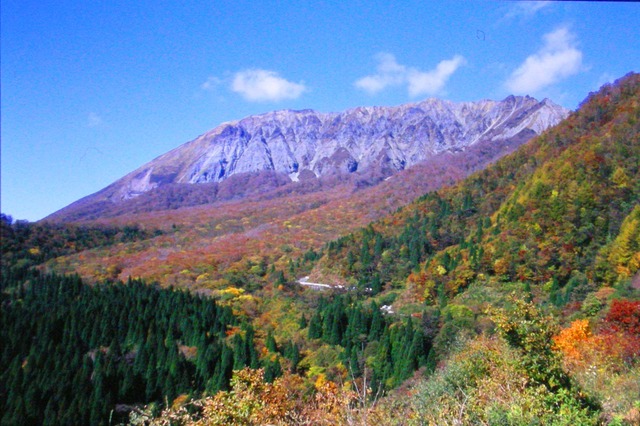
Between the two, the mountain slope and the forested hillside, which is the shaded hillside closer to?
the forested hillside

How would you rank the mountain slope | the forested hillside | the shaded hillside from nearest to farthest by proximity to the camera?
the forested hillside, the mountain slope, the shaded hillside

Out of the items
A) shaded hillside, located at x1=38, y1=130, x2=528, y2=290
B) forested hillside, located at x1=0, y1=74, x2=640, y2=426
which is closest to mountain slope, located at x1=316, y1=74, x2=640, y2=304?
forested hillside, located at x1=0, y1=74, x2=640, y2=426

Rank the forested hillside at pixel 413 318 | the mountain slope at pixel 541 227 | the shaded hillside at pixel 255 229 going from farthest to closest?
the shaded hillside at pixel 255 229 < the mountain slope at pixel 541 227 < the forested hillside at pixel 413 318

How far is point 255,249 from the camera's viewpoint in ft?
264

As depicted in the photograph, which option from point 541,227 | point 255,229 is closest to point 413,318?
point 541,227

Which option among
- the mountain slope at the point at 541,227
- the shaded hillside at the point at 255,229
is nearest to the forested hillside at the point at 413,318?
the mountain slope at the point at 541,227

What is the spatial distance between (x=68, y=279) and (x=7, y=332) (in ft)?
55.4

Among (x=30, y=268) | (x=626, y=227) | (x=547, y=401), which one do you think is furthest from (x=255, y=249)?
(x=547, y=401)

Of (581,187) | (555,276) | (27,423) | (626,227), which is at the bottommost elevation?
(27,423)

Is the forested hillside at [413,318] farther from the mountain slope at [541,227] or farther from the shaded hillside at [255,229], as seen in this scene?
the shaded hillside at [255,229]

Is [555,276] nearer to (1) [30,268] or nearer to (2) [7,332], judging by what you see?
(2) [7,332]

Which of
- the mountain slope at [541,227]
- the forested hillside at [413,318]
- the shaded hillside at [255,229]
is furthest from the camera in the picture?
the shaded hillside at [255,229]

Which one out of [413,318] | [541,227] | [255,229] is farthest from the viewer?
[255,229]

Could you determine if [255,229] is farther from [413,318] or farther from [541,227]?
[413,318]
